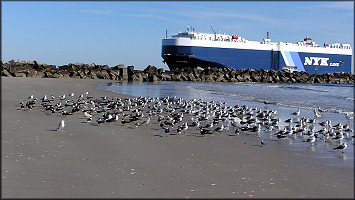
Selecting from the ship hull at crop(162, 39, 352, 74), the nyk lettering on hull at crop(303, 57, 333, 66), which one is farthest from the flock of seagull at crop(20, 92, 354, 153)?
the nyk lettering on hull at crop(303, 57, 333, 66)

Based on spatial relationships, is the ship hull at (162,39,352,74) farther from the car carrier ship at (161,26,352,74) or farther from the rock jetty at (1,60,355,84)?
the rock jetty at (1,60,355,84)

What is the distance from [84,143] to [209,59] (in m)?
57.1

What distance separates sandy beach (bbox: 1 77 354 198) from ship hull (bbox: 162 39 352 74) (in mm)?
53451

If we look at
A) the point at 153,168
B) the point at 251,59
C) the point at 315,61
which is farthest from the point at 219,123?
the point at 315,61

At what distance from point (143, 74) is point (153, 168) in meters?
42.0

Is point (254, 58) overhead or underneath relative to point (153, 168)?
overhead

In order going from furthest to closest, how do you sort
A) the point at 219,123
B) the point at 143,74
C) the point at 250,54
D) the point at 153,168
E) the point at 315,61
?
1. the point at 315,61
2. the point at 250,54
3. the point at 143,74
4. the point at 219,123
5. the point at 153,168

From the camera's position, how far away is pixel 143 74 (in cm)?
4841

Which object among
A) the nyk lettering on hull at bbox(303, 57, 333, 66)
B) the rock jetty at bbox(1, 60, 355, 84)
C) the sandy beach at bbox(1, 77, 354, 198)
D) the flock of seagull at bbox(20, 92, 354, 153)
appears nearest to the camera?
the sandy beach at bbox(1, 77, 354, 198)

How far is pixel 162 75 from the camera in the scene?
51500 millimetres

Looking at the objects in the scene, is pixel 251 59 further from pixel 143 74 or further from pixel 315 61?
pixel 143 74

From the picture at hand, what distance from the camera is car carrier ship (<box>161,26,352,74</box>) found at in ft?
208

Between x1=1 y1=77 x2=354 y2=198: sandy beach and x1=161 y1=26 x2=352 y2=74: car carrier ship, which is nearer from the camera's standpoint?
x1=1 y1=77 x2=354 y2=198: sandy beach

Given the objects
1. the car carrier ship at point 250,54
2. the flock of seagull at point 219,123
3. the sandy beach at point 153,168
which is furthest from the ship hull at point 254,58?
the sandy beach at point 153,168
